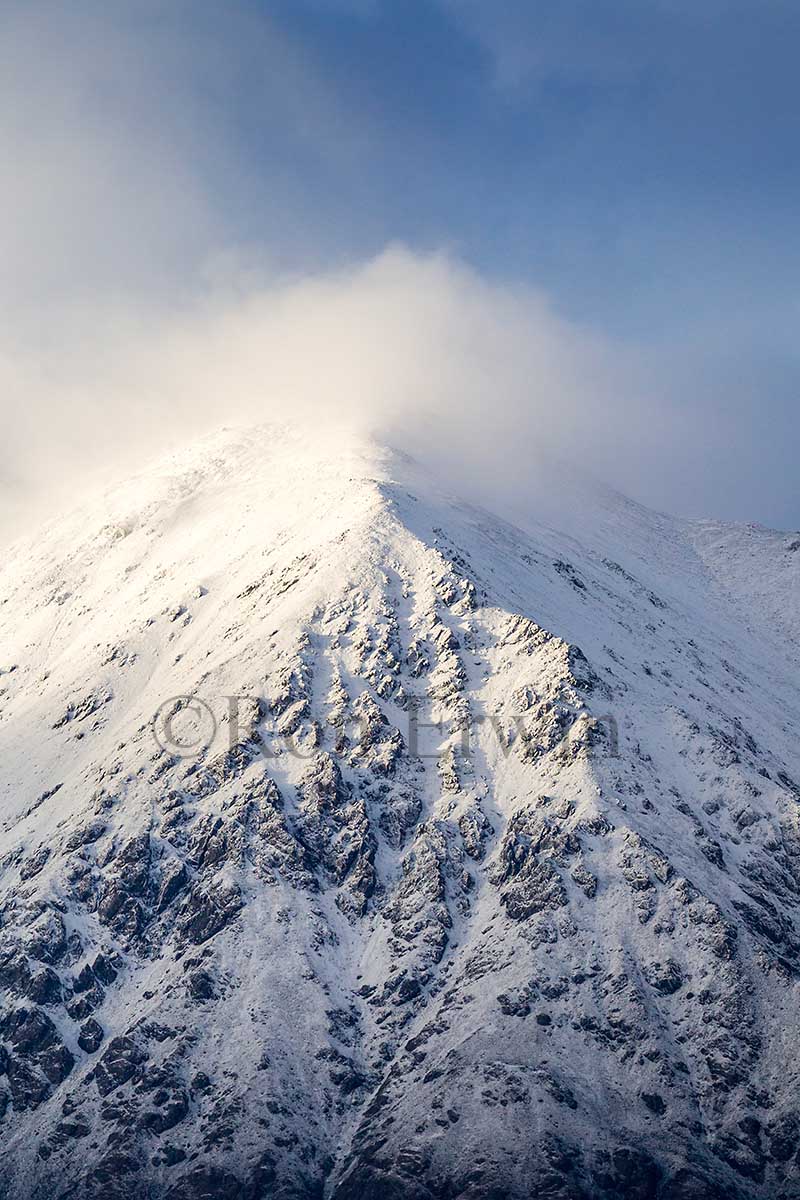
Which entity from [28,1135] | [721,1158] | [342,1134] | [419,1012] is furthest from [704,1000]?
[28,1135]

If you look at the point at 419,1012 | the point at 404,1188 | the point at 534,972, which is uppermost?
the point at 534,972

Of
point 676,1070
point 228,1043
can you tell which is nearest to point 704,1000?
point 676,1070

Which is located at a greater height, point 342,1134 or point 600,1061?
point 600,1061

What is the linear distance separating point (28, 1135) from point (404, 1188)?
6151 centimetres

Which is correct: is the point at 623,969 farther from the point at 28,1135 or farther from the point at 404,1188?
the point at 28,1135

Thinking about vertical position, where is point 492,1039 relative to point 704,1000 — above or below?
below

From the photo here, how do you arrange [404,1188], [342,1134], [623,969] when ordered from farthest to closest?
[623,969] → [342,1134] → [404,1188]

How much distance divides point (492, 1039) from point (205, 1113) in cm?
4676

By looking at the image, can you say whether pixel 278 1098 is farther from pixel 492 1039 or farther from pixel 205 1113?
pixel 492 1039

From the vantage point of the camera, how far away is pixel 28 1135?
183875 mm

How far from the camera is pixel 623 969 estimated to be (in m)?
197

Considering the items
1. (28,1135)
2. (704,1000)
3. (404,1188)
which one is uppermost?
Answer: (704,1000)

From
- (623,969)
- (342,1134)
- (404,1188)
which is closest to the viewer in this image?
(404,1188)

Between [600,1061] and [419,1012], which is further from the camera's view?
[419,1012]
